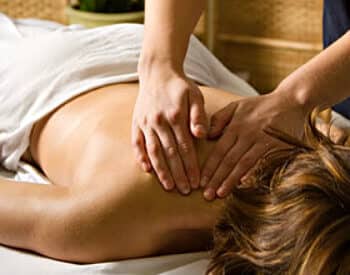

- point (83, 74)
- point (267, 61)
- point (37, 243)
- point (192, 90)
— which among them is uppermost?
point (192, 90)

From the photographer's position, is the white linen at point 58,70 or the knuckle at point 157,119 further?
the white linen at point 58,70

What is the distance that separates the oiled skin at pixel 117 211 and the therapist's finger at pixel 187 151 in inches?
0.9

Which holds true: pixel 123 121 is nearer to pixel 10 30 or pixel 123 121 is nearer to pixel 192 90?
pixel 192 90

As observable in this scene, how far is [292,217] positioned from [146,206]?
0.97 ft

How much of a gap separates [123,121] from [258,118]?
0.27 meters

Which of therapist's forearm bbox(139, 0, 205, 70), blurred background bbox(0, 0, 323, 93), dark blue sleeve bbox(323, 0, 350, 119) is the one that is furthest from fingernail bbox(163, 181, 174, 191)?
blurred background bbox(0, 0, 323, 93)

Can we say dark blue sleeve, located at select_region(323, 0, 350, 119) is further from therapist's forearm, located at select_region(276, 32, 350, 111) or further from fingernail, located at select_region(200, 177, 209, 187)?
fingernail, located at select_region(200, 177, 209, 187)

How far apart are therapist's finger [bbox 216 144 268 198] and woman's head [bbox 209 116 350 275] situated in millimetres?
66

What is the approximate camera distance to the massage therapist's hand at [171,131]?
4.35ft

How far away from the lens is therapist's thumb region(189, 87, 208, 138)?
4.38ft

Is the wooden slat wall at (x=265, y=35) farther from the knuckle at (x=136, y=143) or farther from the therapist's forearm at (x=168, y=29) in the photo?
the knuckle at (x=136, y=143)

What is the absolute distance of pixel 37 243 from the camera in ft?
4.60

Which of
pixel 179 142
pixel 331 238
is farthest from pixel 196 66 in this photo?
pixel 331 238

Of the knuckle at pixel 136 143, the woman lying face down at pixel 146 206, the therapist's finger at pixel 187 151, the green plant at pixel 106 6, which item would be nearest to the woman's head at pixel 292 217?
the woman lying face down at pixel 146 206
